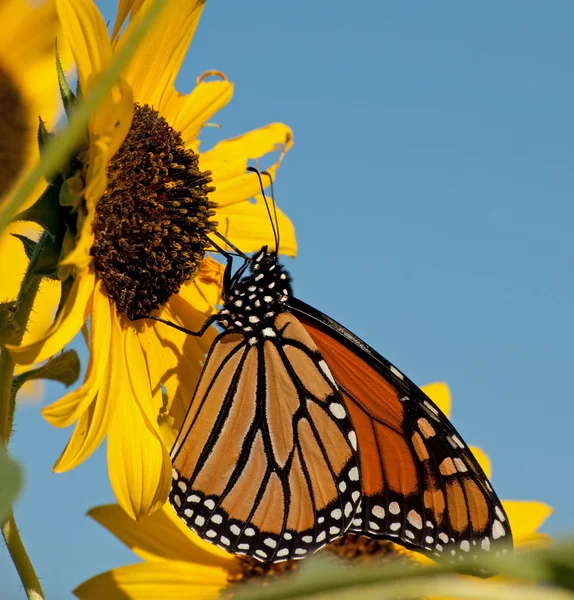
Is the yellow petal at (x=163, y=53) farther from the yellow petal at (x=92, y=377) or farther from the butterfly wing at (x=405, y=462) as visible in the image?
the butterfly wing at (x=405, y=462)

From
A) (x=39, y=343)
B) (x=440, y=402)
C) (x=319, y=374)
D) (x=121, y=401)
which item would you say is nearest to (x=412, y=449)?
(x=319, y=374)

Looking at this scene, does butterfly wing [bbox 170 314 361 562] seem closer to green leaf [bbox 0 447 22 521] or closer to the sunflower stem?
the sunflower stem

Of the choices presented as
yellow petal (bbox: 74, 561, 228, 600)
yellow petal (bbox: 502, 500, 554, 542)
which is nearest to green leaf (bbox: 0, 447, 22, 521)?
yellow petal (bbox: 74, 561, 228, 600)

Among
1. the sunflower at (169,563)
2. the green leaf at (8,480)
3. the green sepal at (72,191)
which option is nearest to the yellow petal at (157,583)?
the sunflower at (169,563)

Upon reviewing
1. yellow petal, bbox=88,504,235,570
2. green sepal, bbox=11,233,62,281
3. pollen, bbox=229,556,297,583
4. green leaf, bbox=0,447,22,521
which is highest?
green sepal, bbox=11,233,62,281

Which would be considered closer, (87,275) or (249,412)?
(87,275)

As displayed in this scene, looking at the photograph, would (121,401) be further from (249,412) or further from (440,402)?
(440,402)
